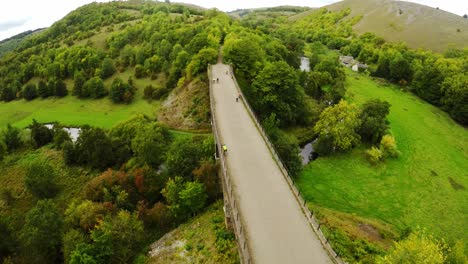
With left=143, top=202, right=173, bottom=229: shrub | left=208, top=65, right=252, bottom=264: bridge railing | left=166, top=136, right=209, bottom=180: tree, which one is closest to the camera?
left=208, top=65, right=252, bottom=264: bridge railing

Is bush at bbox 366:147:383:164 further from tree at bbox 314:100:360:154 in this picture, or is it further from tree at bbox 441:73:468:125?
tree at bbox 441:73:468:125

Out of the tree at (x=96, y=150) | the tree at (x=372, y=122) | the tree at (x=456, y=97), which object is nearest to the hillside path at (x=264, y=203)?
the tree at (x=96, y=150)

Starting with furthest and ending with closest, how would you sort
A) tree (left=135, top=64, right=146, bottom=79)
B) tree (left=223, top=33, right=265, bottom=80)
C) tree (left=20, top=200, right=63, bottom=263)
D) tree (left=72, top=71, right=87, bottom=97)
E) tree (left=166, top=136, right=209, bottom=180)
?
tree (left=135, top=64, right=146, bottom=79)
tree (left=72, top=71, right=87, bottom=97)
tree (left=223, top=33, right=265, bottom=80)
tree (left=166, top=136, right=209, bottom=180)
tree (left=20, top=200, right=63, bottom=263)

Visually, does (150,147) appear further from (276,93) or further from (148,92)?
(148,92)

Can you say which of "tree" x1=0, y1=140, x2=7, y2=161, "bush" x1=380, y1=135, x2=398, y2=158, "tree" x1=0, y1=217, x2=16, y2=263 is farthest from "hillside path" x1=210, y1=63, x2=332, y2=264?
"tree" x1=0, y1=140, x2=7, y2=161

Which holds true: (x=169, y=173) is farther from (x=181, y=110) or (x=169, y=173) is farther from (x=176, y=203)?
(x=181, y=110)

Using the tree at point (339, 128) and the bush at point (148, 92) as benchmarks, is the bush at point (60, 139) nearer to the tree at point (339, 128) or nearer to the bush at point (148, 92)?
the bush at point (148, 92)

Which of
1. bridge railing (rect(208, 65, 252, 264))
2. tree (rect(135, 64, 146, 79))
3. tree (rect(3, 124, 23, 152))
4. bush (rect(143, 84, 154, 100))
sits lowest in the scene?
tree (rect(3, 124, 23, 152))
